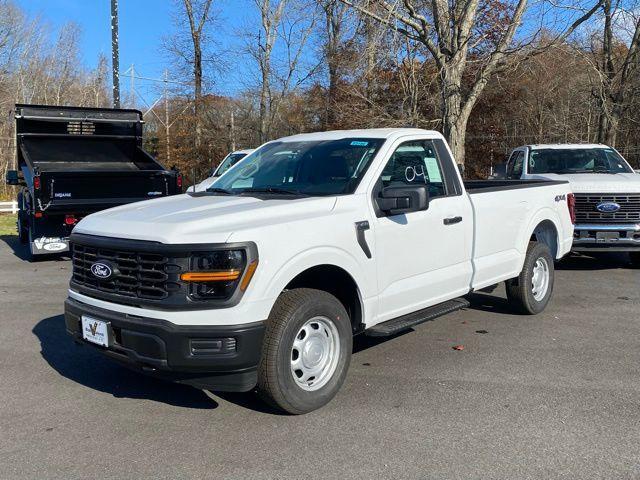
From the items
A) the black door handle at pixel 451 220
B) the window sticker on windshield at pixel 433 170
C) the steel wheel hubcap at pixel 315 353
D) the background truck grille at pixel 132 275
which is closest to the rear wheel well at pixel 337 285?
the steel wheel hubcap at pixel 315 353

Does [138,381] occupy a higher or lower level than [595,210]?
lower

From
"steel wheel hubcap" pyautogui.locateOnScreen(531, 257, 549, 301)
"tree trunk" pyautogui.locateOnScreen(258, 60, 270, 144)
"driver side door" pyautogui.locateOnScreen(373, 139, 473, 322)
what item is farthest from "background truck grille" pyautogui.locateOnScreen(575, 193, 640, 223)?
"tree trunk" pyautogui.locateOnScreen(258, 60, 270, 144)

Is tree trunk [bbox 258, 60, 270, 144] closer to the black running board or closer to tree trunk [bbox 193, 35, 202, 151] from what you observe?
tree trunk [bbox 193, 35, 202, 151]

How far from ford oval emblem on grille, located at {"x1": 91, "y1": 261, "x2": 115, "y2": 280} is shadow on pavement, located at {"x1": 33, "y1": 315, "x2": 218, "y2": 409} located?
3.56 feet

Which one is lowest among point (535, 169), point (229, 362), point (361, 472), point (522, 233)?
point (361, 472)

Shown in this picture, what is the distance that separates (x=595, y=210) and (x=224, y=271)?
299 inches

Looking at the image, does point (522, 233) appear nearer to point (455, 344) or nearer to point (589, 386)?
point (455, 344)

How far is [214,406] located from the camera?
443cm

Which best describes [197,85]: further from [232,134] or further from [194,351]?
[194,351]

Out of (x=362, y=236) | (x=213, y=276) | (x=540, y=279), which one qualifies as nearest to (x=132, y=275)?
(x=213, y=276)

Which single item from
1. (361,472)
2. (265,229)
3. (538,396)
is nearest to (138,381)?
(265,229)

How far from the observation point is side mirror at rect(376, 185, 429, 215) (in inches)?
180

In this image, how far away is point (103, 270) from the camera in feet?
13.3

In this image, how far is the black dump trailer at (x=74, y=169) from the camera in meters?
10.2
